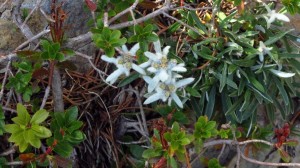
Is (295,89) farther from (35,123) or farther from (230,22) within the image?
(35,123)

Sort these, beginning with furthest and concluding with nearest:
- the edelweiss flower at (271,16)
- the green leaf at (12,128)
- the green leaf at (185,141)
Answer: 1. the edelweiss flower at (271,16)
2. the green leaf at (185,141)
3. the green leaf at (12,128)

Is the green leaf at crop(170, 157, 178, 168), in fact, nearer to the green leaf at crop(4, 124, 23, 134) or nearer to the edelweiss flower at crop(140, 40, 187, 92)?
the edelweiss flower at crop(140, 40, 187, 92)

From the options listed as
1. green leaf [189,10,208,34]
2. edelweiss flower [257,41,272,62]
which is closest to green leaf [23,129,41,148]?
green leaf [189,10,208,34]

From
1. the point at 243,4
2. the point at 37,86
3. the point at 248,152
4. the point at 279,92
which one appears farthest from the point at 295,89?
the point at 37,86

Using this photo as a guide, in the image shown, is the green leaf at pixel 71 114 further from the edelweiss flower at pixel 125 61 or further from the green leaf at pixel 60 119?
the edelweiss flower at pixel 125 61

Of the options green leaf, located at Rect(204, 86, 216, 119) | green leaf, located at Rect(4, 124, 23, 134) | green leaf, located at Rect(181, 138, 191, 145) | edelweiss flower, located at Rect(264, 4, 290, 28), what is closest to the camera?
green leaf, located at Rect(4, 124, 23, 134)

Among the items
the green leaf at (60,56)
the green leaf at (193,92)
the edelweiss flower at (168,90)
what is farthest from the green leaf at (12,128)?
the green leaf at (193,92)

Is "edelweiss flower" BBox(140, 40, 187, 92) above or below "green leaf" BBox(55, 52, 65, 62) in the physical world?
below

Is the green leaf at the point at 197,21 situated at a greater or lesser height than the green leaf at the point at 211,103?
greater

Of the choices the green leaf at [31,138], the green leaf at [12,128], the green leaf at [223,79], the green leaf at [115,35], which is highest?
the green leaf at [115,35]

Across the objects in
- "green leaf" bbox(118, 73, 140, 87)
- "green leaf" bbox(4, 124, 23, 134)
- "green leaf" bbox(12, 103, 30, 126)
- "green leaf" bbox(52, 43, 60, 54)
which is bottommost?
"green leaf" bbox(118, 73, 140, 87)

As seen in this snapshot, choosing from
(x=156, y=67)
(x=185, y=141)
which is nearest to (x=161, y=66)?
(x=156, y=67)
